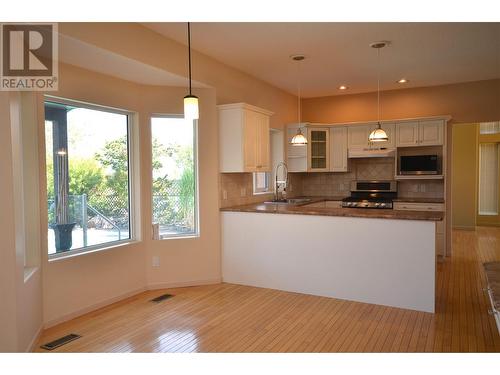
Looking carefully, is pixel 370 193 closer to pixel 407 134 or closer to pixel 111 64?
pixel 407 134

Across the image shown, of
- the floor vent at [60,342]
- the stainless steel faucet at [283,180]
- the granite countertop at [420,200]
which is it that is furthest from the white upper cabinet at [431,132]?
the floor vent at [60,342]

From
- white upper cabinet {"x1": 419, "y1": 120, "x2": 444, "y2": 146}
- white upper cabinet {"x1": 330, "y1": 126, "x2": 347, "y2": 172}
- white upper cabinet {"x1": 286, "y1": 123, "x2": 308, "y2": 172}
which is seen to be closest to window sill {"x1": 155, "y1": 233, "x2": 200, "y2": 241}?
white upper cabinet {"x1": 286, "y1": 123, "x2": 308, "y2": 172}

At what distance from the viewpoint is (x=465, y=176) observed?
929cm

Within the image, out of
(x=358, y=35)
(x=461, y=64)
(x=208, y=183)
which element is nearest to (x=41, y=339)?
(x=208, y=183)

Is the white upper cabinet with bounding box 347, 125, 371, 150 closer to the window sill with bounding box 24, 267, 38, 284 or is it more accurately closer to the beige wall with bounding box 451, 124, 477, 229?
the beige wall with bounding box 451, 124, 477, 229

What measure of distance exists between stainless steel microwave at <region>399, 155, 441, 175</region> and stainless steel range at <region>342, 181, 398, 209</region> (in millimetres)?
490

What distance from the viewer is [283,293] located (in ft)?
14.9

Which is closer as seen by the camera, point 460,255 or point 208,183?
point 208,183

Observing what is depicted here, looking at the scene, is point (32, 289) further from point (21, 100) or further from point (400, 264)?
point (400, 264)

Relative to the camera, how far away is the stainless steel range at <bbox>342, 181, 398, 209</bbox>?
21.0 feet

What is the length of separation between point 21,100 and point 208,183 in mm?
2282

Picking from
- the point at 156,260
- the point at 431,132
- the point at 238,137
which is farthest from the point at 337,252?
the point at 431,132

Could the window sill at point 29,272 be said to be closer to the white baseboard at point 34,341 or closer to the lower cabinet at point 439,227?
the white baseboard at point 34,341
